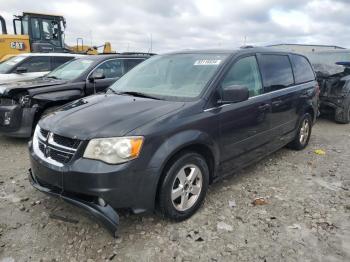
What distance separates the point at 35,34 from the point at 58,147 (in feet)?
40.1

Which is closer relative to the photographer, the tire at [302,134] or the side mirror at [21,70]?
the tire at [302,134]

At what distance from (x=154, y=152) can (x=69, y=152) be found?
0.73m

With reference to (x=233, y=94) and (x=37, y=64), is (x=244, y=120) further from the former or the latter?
(x=37, y=64)

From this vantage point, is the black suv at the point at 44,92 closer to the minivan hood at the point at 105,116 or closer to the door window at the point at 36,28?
the minivan hood at the point at 105,116

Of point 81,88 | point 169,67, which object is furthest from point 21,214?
point 81,88

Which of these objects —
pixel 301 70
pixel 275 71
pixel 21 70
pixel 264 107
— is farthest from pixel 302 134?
pixel 21 70

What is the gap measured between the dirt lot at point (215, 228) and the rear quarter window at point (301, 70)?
1708 mm

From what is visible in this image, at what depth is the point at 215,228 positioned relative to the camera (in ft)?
10.6

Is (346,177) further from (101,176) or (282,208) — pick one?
(101,176)

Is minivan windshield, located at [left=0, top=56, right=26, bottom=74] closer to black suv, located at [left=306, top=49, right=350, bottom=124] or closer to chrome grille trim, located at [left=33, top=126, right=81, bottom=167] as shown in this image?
chrome grille trim, located at [left=33, top=126, right=81, bottom=167]

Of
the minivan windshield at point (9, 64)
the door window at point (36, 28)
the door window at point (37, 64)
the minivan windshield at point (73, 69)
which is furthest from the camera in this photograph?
the door window at point (36, 28)

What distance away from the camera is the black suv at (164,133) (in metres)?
2.76

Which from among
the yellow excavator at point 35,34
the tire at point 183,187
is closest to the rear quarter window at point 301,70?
the tire at point 183,187

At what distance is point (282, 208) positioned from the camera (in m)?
3.65
